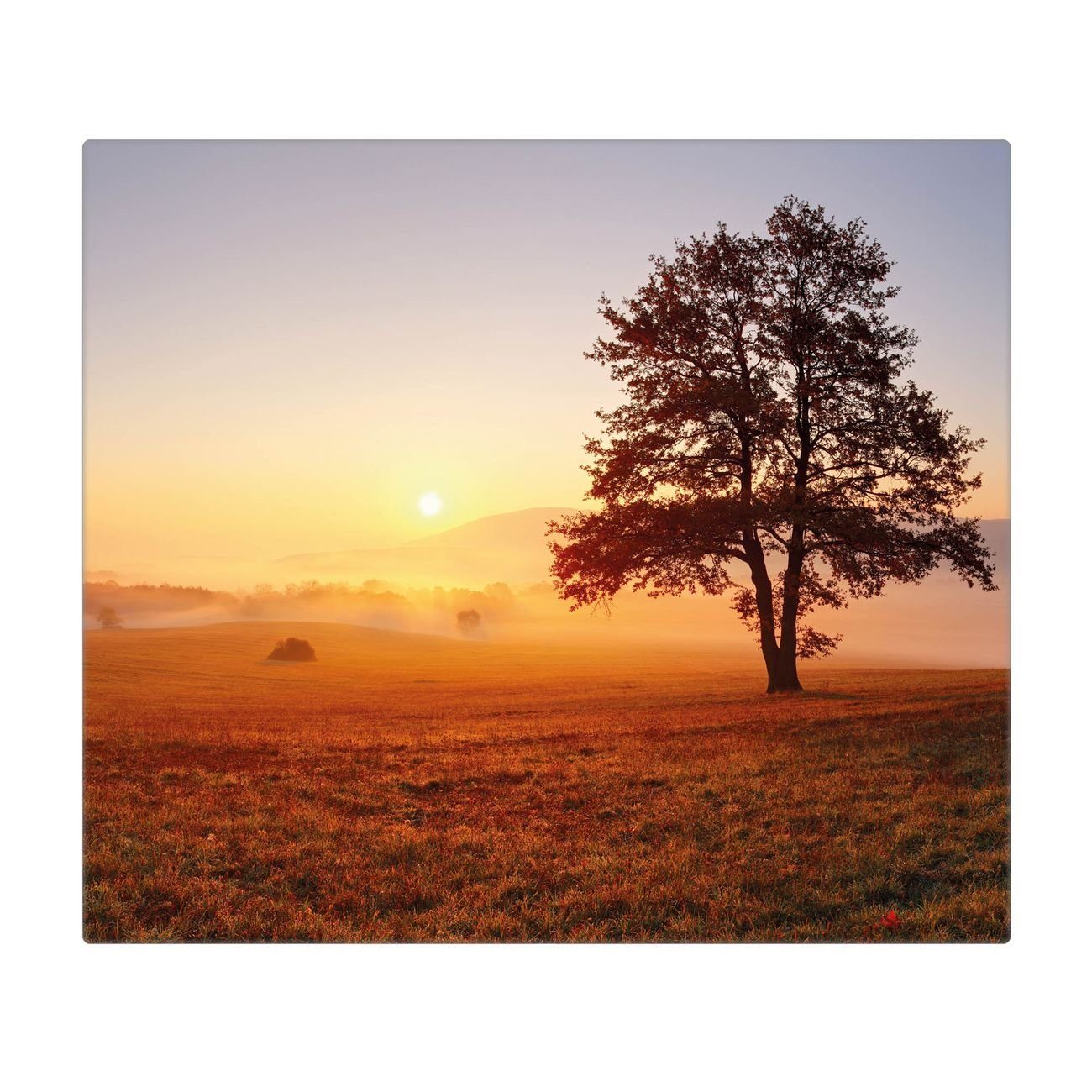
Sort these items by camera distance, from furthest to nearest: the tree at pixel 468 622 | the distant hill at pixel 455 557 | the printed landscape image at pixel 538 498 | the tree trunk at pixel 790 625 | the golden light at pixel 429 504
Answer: the tree trunk at pixel 790 625 < the tree at pixel 468 622 < the distant hill at pixel 455 557 < the golden light at pixel 429 504 < the printed landscape image at pixel 538 498

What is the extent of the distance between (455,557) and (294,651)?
1.99 m

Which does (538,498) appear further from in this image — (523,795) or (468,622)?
(523,795)

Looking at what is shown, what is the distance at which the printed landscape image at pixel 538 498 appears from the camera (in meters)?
7.34

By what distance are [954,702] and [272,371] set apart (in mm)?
7314

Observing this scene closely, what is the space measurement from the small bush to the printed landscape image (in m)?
0.04

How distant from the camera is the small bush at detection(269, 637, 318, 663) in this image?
8516mm

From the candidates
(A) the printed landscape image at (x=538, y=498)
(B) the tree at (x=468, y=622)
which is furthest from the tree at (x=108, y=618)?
(B) the tree at (x=468, y=622)

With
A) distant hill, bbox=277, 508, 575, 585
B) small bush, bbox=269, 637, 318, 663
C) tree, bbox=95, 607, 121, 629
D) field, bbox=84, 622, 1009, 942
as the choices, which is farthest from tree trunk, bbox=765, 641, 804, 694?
tree, bbox=95, 607, 121, 629

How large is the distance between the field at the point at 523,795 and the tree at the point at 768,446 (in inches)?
35.5

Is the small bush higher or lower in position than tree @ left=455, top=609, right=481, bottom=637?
lower

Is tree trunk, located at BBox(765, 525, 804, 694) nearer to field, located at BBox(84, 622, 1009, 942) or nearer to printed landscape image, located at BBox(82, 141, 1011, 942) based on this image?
printed landscape image, located at BBox(82, 141, 1011, 942)

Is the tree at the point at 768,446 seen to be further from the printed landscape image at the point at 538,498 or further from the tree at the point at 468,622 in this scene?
the tree at the point at 468,622

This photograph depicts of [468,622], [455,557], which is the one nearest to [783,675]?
[468,622]

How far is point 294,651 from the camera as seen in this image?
8.64m
